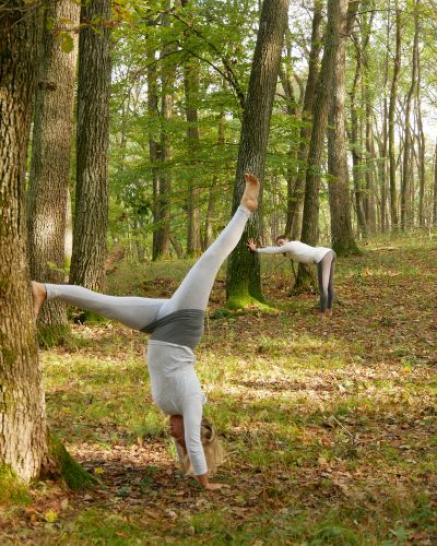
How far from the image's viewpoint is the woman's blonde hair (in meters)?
5.34

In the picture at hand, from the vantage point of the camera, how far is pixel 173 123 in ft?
55.7

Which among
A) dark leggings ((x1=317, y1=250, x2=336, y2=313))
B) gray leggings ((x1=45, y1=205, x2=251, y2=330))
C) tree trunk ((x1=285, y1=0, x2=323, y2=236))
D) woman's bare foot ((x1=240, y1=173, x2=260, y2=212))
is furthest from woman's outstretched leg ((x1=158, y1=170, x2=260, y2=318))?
tree trunk ((x1=285, y1=0, x2=323, y2=236))

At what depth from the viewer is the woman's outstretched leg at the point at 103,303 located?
4.63 metres

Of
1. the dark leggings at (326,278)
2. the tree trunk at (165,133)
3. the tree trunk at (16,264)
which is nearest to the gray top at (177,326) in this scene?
the tree trunk at (16,264)

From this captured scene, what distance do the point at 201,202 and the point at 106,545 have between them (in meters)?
17.3

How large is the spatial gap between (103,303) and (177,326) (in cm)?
62

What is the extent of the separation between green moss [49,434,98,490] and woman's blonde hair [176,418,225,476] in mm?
785

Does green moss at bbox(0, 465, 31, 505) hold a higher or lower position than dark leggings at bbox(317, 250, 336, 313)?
lower

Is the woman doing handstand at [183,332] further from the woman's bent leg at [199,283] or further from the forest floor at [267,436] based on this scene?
the forest floor at [267,436]

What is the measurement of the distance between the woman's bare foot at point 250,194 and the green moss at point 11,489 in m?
2.71

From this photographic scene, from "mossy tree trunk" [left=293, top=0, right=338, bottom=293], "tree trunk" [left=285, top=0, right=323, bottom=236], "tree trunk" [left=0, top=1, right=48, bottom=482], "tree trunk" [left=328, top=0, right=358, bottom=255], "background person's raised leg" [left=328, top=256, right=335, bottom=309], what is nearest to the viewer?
"tree trunk" [left=0, top=1, right=48, bottom=482]

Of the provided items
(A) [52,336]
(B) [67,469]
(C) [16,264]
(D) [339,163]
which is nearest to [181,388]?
(B) [67,469]

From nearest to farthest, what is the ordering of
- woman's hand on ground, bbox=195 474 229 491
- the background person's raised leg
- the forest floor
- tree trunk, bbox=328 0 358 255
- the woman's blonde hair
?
the forest floor
woman's hand on ground, bbox=195 474 229 491
the woman's blonde hair
the background person's raised leg
tree trunk, bbox=328 0 358 255

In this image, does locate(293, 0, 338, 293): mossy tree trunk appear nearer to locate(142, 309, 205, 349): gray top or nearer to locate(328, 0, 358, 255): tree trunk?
locate(328, 0, 358, 255): tree trunk
